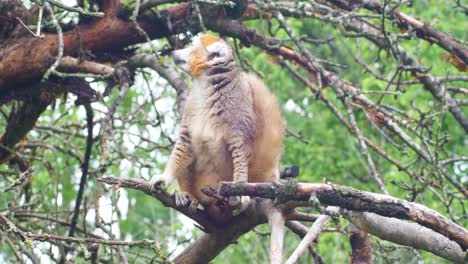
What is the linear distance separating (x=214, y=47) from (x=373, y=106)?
1.69 meters

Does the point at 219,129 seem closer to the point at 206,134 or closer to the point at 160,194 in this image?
the point at 206,134

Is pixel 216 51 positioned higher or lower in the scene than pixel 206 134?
higher

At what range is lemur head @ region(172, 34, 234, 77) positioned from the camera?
5723 millimetres

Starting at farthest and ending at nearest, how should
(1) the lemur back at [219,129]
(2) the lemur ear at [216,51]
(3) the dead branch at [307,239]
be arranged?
(2) the lemur ear at [216,51], (1) the lemur back at [219,129], (3) the dead branch at [307,239]

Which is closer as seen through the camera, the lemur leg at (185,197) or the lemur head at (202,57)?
the lemur leg at (185,197)

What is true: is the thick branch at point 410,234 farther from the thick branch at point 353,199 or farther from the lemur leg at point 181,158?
the lemur leg at point 181,158

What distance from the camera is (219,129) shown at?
5.57 m

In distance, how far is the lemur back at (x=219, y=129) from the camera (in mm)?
5520

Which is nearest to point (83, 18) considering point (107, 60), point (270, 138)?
point (107, 60)

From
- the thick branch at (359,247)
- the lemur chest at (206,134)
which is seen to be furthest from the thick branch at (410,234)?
the lemur chest at (206,134)

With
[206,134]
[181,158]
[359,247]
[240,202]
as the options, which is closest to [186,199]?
[181,158]

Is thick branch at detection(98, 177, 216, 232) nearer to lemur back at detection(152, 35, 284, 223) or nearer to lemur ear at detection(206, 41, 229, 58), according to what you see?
lemur back at detection(152, 35, 284, 223)

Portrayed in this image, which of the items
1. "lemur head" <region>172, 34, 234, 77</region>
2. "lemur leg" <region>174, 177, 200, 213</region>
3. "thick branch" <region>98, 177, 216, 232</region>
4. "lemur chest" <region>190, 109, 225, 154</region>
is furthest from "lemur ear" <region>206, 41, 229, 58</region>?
"thick branch" <region>98, 177, 216, 232</region>

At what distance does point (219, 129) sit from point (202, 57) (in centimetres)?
54
